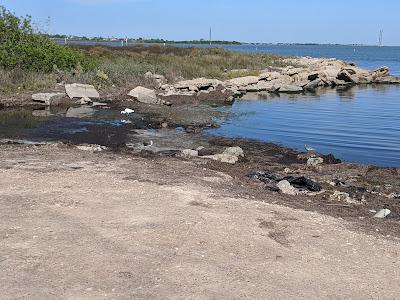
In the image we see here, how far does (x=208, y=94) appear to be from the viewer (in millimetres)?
36156

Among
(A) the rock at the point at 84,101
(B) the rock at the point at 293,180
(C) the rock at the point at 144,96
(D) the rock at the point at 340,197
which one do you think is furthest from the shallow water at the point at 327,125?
(A) the rock at the point at 84,101

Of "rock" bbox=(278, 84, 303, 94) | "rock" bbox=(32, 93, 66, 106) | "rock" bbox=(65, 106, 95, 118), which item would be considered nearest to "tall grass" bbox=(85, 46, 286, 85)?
"rock" bbox=(278, 84, 303, 94)

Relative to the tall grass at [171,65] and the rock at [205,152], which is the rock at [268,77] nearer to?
the tall grass at [171,65]

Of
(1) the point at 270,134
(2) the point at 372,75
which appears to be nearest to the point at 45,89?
(1) the point at 270,134

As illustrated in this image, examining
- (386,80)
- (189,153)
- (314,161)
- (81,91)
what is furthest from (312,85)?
(189,153)

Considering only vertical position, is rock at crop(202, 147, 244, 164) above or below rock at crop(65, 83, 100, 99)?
below

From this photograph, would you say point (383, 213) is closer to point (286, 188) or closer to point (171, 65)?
point (286, 188)

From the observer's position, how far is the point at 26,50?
1260 inches

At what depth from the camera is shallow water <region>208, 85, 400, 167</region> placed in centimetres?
1897

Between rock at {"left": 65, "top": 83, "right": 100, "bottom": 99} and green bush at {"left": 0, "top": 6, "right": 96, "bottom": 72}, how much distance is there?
375 cm

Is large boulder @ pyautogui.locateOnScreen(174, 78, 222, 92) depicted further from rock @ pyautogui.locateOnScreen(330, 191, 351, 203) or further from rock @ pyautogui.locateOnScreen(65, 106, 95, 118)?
rock @ pyautogui.locateOnScreen(330, 191, 351, 203)

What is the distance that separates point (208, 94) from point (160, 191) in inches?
1025

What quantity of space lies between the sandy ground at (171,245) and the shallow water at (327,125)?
8.67 metres

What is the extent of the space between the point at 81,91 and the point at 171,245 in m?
24.1
